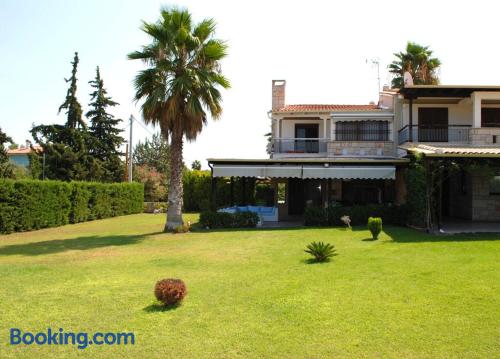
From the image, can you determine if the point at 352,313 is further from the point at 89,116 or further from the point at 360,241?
the point at 89,116

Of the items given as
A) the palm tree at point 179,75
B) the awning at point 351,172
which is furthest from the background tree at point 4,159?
the awning at point 351,172

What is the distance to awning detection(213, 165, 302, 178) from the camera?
2395cm

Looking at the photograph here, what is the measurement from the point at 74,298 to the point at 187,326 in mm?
3339

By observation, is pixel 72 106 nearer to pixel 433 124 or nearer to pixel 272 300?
pixel 433 124

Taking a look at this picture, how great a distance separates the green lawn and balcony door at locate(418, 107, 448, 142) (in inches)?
444

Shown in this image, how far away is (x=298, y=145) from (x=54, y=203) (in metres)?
16.7

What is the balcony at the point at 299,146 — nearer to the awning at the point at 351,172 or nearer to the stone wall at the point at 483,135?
the awning at the point at 351,172

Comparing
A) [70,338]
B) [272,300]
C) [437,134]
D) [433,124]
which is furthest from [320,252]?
[433,124]

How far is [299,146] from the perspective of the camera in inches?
1248

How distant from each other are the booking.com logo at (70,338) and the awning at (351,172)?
1747 centimetres

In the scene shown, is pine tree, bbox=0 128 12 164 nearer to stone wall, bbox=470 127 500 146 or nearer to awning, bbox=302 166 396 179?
awning, bbox=302 166 396 179

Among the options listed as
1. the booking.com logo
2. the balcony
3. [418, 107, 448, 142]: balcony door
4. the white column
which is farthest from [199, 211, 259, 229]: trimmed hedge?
the booking.com logo

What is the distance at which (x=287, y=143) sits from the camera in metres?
31.7

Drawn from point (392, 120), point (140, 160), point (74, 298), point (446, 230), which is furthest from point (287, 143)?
point (140, 160)
